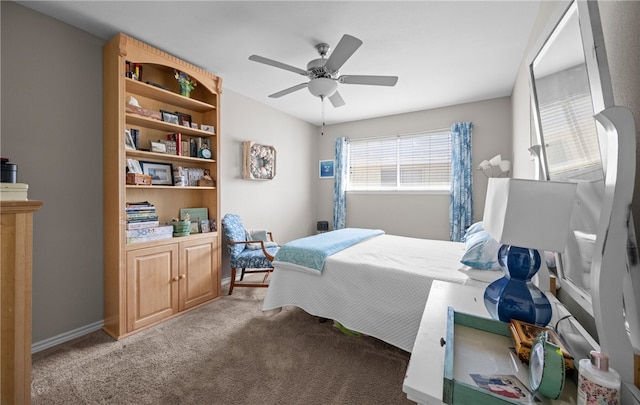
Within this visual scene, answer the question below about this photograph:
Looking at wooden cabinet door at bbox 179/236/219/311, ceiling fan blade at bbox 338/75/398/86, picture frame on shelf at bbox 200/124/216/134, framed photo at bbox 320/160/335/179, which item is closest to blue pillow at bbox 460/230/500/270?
ceiling fan blade at bbox 338/75/398/86

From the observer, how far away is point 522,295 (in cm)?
95

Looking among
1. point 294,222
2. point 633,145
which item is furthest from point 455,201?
point 633,145

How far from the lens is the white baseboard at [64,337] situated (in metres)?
2.12

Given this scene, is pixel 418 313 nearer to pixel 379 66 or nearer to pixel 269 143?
pixel 379 66

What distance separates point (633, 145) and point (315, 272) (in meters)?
2.02

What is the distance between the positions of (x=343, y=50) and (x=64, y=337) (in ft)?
11.0

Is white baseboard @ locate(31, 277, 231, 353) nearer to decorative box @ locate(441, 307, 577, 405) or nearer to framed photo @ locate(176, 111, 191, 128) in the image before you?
framed photo @ locate(176, 111, 191, 128)

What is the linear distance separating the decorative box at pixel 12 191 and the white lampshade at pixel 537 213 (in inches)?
95.9

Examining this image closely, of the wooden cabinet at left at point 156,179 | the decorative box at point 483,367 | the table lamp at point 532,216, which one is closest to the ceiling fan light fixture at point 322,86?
the wooden cabinet at left at point 156,179

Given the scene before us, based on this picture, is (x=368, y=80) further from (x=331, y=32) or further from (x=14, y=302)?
(x=14, y=302)

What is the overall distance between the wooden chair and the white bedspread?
0.69 m

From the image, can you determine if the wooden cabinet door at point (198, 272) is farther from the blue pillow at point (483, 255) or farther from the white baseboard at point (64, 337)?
the blue pillow at point (483, 255)

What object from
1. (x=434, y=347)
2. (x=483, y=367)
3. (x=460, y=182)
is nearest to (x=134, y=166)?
(x=434, y=347)

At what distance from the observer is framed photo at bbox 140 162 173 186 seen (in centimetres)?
280
